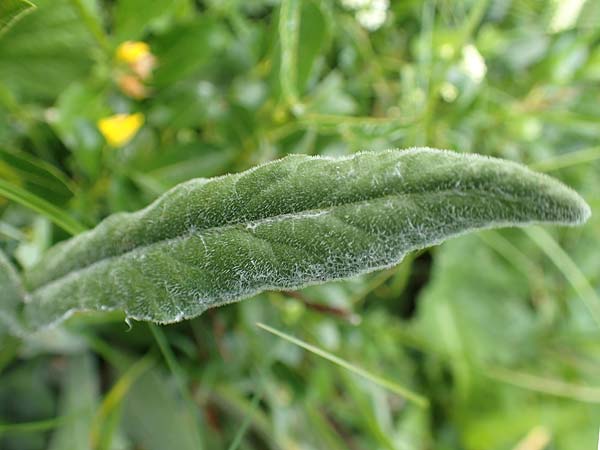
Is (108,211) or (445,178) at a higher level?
(445,178)

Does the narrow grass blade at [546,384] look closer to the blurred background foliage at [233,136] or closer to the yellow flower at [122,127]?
the blurred background foliage at [233,136]

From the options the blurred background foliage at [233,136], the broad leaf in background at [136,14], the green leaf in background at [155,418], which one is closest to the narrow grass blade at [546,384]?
the blurred background foliage at [233,136]

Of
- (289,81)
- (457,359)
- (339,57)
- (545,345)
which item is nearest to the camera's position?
(289,81)

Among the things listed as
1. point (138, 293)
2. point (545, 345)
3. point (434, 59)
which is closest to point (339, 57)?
point (434, 59)

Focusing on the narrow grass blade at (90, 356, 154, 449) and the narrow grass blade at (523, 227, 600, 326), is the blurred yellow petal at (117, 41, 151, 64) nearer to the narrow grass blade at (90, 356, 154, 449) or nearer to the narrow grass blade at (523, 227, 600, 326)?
the narrow grass blade at (90, 356, 154, 449)

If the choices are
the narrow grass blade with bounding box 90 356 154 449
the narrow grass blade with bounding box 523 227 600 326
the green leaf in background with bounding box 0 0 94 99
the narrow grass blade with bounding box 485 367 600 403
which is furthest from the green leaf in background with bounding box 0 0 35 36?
the narrow grass blade with bounding box 485 367 600 403

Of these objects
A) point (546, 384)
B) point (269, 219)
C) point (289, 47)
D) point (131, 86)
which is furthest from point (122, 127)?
point (546, 384)

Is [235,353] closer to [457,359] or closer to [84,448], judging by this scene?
[84,448]
